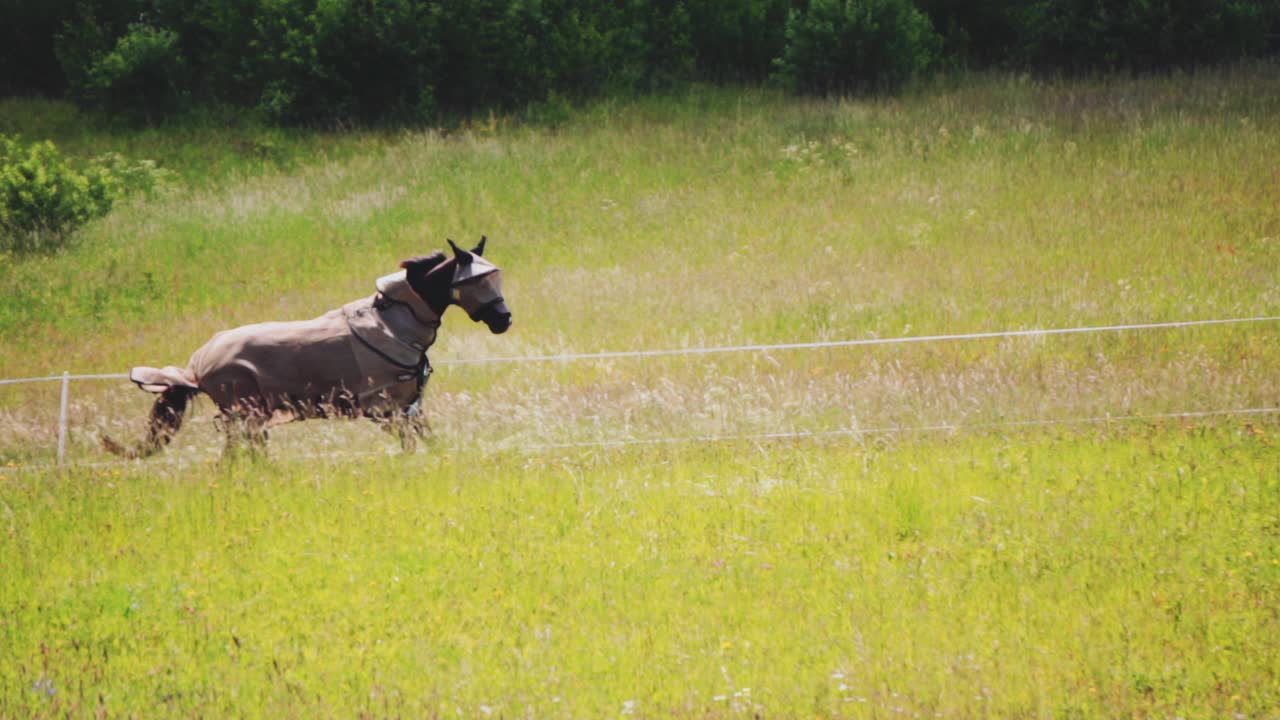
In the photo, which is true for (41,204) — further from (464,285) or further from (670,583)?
(670,583)

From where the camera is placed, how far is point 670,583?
6.90m

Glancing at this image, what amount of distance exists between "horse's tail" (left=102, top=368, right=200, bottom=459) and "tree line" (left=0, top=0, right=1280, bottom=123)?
1713cm

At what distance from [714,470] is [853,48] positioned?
1825 cm

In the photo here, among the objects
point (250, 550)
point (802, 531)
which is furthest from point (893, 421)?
point (250, 550)

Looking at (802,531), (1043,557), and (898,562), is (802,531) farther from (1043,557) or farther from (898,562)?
(1043,557)

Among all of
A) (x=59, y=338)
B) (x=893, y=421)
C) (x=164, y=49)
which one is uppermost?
(x=164, y=49)

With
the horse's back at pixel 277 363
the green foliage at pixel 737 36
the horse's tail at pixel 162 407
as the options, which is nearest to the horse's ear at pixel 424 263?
the horse's back at pixel 277 363

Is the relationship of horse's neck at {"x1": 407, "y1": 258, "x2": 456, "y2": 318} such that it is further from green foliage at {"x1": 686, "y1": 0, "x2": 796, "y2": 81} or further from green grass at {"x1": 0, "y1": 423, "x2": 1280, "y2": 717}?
green foliage at {"x1": 686, "y1": 0, "x2": 796, "y2": 81}

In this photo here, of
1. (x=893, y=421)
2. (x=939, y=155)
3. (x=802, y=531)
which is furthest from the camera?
(x=939, y=155)

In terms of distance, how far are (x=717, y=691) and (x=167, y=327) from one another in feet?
40.2

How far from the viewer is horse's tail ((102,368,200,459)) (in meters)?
8.88

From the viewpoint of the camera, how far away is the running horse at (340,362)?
8812 mm

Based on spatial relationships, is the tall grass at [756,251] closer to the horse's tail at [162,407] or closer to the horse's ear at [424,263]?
the horse's tail at [162,407]

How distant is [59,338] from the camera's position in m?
15.6
